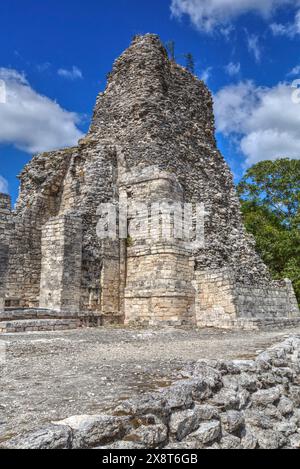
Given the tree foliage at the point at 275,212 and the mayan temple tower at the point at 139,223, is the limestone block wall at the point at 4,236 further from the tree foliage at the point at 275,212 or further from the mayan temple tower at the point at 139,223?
the tree foliage at the point at 275,212

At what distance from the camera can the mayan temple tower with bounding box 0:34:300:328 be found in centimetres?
1282

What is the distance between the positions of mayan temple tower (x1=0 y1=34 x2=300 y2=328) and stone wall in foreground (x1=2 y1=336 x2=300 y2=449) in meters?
6.62

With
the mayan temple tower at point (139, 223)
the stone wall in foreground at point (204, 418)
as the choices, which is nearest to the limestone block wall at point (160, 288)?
the mayan temple tower at point (139, 223)

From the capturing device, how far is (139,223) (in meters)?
14.1

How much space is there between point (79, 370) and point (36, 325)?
194 inches

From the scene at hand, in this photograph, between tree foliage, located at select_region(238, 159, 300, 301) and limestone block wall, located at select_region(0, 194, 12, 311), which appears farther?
tree foliage, located at select_region(238, 159, 300, 301)

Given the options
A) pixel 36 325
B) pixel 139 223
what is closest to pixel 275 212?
pixel 139 223

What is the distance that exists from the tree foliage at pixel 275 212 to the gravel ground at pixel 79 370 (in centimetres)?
1548

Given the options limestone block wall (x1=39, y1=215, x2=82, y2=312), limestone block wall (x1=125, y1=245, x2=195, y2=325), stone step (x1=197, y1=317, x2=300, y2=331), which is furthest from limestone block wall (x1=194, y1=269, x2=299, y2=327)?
limestone block wall (x1=39, y1=215, x2=82, y2=312)

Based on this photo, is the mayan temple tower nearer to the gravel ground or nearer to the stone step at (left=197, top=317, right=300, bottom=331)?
the stone step at (left=197, top=317, right=300, bottom=331)

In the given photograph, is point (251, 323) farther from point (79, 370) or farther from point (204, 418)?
point (204, 418)

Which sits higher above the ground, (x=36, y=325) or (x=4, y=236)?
(x=4, y=236)

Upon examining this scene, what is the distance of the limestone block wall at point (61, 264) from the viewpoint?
12.6 m

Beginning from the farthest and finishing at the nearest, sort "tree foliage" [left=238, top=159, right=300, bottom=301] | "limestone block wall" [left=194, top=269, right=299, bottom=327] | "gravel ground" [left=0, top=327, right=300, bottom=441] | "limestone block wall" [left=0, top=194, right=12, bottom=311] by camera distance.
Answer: "tree foliage" [left=238, top=159, right=300, bottom=301], "limestone block wall" [left=194, top=269, right=299, bottom=327], "limestone block wall" [left=0, top=194, right=12, bottom=311], "gravel ground" [left=0, top=327, right=300, bottom=441]
